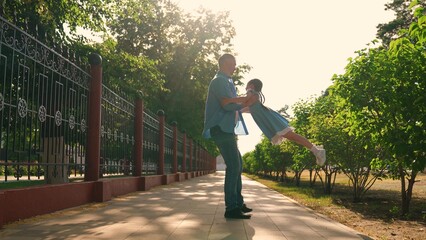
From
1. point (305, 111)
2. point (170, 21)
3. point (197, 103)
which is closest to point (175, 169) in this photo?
point (305, 111)

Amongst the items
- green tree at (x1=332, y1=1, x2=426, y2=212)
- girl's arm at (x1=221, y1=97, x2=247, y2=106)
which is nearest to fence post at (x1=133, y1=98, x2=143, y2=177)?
green tree at (x1=332, y1=1, x2=426, y2=212)

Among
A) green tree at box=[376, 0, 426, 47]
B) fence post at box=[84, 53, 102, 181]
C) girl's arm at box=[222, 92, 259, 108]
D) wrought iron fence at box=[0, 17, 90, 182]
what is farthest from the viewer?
green tree at box=[376, 0, 426, 47]

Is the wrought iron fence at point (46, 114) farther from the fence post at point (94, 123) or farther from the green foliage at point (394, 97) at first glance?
the green foliage at point (394, 97)

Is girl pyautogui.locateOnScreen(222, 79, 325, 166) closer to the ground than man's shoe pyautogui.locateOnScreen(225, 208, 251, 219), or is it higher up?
higher up

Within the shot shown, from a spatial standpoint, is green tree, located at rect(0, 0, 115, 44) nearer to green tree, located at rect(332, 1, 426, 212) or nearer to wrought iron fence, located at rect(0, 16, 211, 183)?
wrought iron fence, located at rect(0, 16, 211, 183)

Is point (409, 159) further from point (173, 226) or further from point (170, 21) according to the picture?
point (170, 21)

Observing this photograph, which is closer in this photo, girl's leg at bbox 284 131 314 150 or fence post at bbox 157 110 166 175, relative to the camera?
girl's leg at bbox 284 131 314 150

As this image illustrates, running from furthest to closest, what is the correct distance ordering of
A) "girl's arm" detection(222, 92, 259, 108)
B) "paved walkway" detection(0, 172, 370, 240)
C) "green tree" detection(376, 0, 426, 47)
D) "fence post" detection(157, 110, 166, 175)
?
"green tree" detection(376, 0, 426, 47)
"fence post" detection(157, 110, 166, 175)
"girl's arm" detection(222, 92, 259, 108)
"paved walkway" detection(0, 172, 370, 240)

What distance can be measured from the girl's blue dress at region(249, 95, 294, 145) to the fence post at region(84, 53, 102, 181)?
399 centimetres

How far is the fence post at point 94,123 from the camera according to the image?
308 inches

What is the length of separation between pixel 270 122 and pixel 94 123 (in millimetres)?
4236

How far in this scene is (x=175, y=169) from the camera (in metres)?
19.7

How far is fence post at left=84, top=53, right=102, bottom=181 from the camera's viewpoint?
308 inches

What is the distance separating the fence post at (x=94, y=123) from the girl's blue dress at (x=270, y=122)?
157 inches
